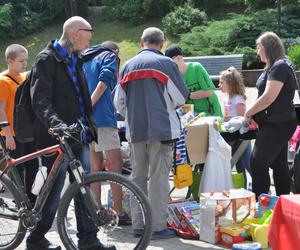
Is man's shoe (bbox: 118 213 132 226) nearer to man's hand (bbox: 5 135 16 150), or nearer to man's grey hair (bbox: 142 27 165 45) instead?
man's hand (bbox: 5 135 16 150)

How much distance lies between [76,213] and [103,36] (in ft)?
86.5

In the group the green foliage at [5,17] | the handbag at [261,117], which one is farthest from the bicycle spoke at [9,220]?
the green foliage at [5,17]

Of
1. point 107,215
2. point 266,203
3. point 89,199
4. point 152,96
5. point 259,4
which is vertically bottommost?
point 266,203

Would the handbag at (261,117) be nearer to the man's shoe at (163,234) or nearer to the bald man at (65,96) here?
the man's shoe at (163,234)

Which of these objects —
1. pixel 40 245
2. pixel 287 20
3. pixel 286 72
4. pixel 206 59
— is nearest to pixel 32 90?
pixel 40 245

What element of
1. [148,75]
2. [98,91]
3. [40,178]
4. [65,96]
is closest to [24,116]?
[65,96]

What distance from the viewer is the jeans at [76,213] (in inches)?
202

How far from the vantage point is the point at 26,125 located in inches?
206

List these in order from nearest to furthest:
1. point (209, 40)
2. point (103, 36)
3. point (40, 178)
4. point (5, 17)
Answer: point (40, 178) < point (209, 40) < point (103, 36) < point (5, 17)

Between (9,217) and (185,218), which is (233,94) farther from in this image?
(9,217)

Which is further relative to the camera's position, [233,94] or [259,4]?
[259,4]

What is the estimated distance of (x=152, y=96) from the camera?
5.62 m

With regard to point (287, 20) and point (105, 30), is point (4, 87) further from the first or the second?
point (105, 30)

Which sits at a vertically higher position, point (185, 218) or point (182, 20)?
point (182, 20)
